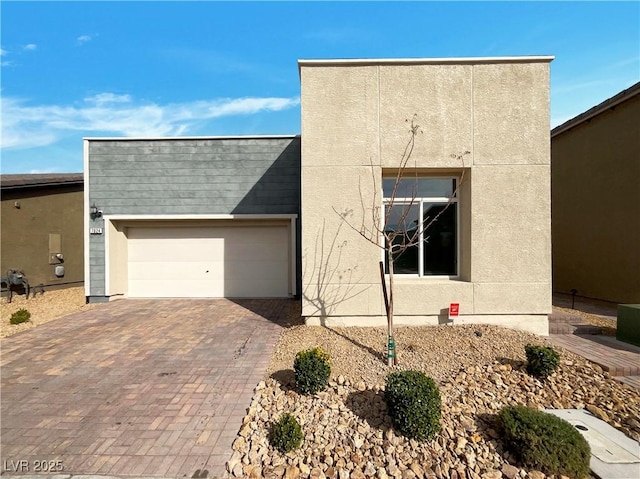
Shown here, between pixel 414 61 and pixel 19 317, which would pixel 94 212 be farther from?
pixel 414 61

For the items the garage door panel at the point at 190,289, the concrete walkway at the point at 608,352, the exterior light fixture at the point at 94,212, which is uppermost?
the exterior light fixture at the point at 94,212

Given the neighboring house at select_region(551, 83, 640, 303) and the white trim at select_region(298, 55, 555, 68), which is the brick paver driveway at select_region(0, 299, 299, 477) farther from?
the neighboring house at select_region(551, 83, 640, 303)

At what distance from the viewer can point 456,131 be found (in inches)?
225

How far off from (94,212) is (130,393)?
714 centimetres

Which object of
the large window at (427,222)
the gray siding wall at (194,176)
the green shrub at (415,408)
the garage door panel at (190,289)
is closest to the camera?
the green shrub at (415,408)

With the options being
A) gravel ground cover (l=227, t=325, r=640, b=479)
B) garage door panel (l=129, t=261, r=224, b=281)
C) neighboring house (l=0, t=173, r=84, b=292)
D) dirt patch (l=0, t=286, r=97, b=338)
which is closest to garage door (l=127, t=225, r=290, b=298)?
garage door panel (l=129, t=261, r=224, b=281)

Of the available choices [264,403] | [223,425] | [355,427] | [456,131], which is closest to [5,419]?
[223,425]

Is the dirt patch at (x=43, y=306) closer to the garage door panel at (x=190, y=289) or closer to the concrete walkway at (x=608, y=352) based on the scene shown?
the garage door panel at (x=190, y=289)

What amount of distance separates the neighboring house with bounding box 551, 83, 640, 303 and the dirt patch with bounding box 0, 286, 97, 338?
14.5 m

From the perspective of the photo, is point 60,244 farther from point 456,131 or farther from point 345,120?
point 456,131

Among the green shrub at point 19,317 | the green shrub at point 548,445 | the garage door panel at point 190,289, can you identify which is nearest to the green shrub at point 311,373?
the green shrub at point 548,445

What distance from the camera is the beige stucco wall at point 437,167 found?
5.66 metres

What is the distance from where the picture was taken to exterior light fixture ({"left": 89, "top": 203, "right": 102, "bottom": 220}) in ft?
29.5

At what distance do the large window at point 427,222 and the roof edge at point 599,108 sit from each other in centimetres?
604
